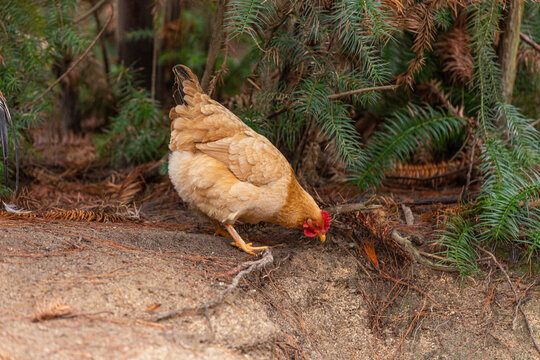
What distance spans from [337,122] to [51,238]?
191cm

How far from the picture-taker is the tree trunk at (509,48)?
12.7 ft

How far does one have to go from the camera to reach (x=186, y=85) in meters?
3.25

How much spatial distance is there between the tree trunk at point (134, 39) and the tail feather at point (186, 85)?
1809 millimetres

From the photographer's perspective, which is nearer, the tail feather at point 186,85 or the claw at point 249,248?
the claw at point 249,248

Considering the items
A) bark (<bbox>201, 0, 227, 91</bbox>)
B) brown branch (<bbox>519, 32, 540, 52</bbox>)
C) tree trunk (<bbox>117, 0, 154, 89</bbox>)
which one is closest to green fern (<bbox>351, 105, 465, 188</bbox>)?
brown branch (<bbox>519, 32, 540, 52</bbox>)

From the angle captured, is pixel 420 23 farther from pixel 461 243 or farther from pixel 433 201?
pixel 461 243

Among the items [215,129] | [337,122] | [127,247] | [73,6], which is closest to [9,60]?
[73,6]

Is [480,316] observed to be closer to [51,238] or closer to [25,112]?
[51,238]

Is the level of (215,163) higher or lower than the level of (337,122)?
lower

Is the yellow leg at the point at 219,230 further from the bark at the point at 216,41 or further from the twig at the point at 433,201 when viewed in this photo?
the twig at the point at 433,201

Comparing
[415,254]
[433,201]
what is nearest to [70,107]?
[433,201]

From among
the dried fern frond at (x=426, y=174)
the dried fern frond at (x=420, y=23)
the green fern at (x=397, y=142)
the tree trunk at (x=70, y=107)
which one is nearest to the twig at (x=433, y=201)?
the green fern at (x=397, y=142)

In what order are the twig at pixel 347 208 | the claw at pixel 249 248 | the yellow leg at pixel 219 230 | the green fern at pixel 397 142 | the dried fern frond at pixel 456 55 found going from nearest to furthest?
the claw at pixel 249 248 < the twig at pixel 347 208 < the yellow leg at pixel 219 230 < the green fern at pixel 397 142 < the dried fern frond at pixel 456 55

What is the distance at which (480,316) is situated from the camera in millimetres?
2951
